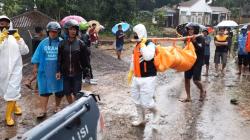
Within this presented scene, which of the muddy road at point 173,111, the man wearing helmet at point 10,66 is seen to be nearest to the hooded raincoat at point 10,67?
the man wearing helmet at point 10,66

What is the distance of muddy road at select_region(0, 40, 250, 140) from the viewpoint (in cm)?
678

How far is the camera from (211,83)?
11.7 metres

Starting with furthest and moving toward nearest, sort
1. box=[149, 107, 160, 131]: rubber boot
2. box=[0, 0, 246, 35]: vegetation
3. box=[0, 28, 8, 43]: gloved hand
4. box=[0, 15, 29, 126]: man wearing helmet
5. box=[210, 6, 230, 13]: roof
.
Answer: box=[210, 6, 230, 13]: roof → box=[0, 0, 246, 35]: vegetation → box=[149, 107, 160, 131]: rubber boot → box=[0, 15, 29, 126]: man wearing helmet → box=[0, 28, 8, 43]: gloved hand

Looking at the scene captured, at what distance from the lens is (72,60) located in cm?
676

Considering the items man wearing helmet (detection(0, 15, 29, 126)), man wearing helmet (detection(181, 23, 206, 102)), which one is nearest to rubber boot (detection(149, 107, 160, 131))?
man wearing helmet (detection(181, 23, 206, 102))

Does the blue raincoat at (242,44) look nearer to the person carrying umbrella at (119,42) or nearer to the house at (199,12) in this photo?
the person carrying umbrella at (119,42)

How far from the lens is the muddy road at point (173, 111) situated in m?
6.78

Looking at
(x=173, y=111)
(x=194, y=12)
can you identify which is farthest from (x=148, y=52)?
(x=194, y=12)

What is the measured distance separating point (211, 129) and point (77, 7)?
879 inches

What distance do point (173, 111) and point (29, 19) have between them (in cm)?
748

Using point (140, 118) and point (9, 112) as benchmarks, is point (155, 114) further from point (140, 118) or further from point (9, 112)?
point (9, 112)

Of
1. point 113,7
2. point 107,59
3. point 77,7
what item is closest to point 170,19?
point 113,7

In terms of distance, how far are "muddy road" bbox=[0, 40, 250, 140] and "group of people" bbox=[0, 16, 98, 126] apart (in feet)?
2.22

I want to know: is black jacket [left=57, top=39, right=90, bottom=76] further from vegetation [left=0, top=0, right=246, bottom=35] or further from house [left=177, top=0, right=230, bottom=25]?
house [left=177, top=0, right=230, bottom=25]
